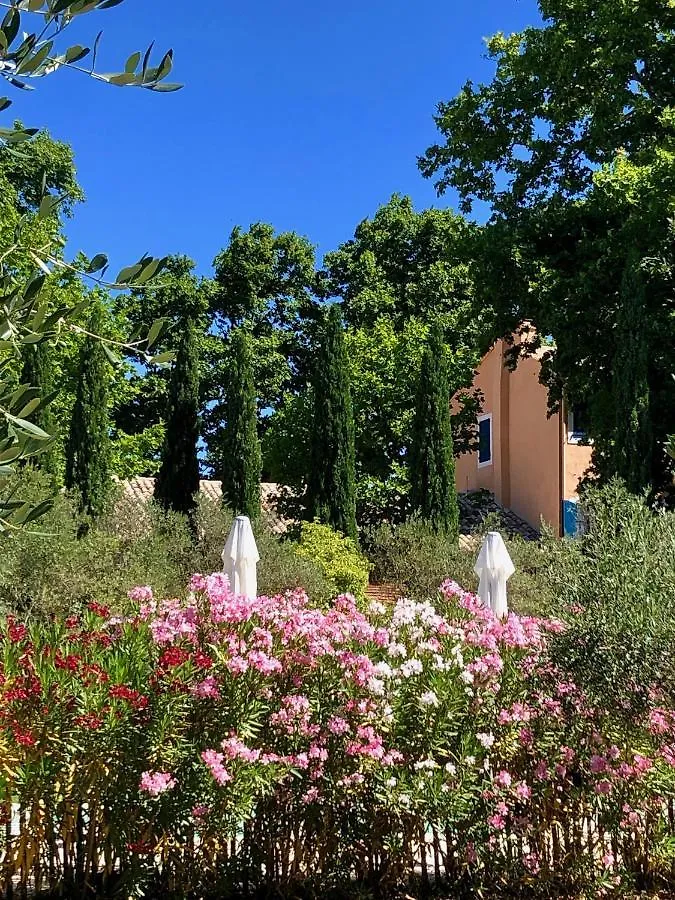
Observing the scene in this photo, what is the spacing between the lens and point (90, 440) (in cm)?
1727

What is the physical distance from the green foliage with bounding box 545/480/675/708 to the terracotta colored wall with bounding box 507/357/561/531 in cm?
1974

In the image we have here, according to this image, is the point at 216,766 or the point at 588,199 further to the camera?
the point at 588,199

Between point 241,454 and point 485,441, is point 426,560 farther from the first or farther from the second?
point 485,441

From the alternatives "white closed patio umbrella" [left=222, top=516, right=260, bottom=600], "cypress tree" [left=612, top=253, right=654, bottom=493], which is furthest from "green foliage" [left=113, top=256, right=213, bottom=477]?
"white closed patio umbrella" [left=222, top=516, right=260, bottom=600]

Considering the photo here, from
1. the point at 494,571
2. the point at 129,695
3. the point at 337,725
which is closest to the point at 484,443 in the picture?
the point at 494,571

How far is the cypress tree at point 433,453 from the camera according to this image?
1912 centimetres

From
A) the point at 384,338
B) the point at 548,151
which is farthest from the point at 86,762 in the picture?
the point at 384,338

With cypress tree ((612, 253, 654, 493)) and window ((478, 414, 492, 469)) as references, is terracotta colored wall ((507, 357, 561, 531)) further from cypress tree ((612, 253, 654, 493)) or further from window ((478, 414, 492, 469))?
cypress tree ((612, 253, 654, 493))

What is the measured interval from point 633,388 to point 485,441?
1284 cm

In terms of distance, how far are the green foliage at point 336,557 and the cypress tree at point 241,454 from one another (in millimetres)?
1576

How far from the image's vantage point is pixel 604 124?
16797 mm

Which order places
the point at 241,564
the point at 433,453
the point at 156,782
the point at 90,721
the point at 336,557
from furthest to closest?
the point at 433,453 < the point at 336,557 < the point at 241,564 < the point at 90,721 < the point at 156,782

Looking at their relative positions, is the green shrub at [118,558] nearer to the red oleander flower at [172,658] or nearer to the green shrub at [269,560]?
the green shrub at [269,560]

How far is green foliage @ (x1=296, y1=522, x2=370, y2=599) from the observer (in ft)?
50.1
